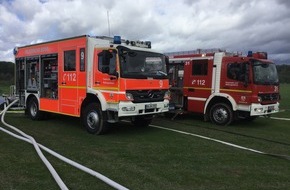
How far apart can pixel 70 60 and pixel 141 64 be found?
8.38ft

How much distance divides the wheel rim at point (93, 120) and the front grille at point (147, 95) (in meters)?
1.33

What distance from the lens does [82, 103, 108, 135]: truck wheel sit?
10.3 m

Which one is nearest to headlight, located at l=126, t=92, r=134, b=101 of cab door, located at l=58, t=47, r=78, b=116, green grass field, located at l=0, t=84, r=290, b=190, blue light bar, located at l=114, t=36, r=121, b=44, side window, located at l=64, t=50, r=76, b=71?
green grass field, located at l=0, t=84, r=290, b=190

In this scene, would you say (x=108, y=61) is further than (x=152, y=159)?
Yes

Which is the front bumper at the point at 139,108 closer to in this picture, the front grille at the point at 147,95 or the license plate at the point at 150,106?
the license plate at the point at 150,106

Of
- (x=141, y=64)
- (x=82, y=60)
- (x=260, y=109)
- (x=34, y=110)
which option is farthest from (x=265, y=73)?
(x=34, y=110)

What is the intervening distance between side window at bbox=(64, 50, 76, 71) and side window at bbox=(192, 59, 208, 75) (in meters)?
5.25

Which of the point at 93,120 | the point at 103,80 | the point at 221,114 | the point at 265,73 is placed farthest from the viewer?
the point at 221,114

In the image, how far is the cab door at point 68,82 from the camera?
11078 mm

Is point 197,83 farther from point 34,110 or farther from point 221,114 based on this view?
point 34,110

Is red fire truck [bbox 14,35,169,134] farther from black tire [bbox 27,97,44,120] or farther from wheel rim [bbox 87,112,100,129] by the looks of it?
black tire [bbox 27,97,44,120]

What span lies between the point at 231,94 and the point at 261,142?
3.35m

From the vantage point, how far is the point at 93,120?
1050 centimetres

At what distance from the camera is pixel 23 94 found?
46.0 feet
